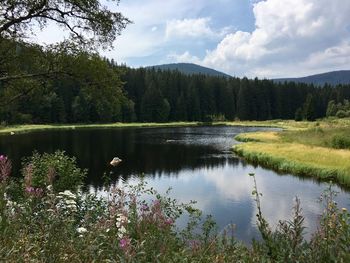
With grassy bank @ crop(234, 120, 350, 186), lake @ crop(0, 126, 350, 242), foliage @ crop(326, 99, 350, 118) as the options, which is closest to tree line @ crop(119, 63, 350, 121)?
foliage @ crop(326, 99, 350, 118)

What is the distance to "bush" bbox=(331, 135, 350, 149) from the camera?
44.2m

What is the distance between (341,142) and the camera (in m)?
44.8

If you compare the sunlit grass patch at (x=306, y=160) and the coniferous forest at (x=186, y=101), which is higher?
the coniferous forest at (x=186, y=101)

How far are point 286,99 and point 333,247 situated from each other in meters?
171

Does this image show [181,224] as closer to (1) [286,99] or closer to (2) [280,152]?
(2) [280,152]

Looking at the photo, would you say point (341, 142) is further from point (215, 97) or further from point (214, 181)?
point (215, 97)

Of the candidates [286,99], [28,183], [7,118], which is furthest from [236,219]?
[286,99]

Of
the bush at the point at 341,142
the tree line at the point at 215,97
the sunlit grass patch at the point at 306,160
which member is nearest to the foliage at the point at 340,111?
the tree line at the point at 215,97

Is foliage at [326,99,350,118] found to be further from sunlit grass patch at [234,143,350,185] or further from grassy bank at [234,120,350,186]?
sunlit grass patch at [234,143,350,185]

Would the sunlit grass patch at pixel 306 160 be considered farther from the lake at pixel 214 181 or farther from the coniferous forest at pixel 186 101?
the coniferous forest at pixel 186 101

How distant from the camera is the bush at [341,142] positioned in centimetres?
4425

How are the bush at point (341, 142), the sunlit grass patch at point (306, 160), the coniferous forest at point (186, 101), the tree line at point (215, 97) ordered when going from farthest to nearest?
1. the tree line at point (215, 97)
2. the coniferous forest at point (186, 101)
3. the bush at point (341, 142)
4. the sunlit grass patch at point (306, 160)

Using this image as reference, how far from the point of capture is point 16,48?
11.5m

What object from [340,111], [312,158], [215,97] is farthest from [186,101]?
[312,158]
